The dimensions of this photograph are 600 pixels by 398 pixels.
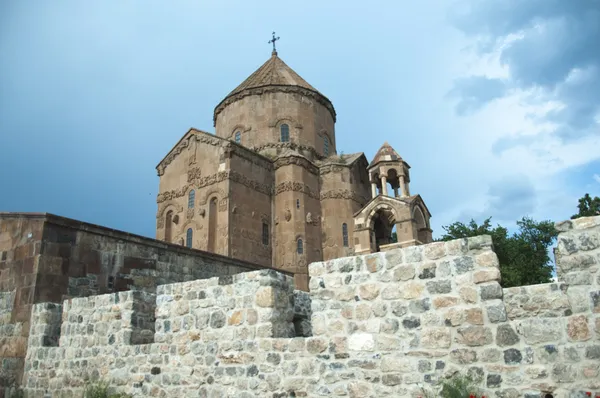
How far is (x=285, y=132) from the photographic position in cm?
2828

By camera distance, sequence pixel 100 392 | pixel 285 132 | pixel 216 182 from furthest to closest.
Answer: pixel 285 132
pixel 216 182
pixel 100 392

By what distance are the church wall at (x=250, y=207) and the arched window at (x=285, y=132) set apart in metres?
3.01

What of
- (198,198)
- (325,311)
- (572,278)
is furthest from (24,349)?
(198,198)

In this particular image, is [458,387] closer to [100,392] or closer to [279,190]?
[100,392]

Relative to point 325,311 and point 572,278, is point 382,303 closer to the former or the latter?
point 325,311

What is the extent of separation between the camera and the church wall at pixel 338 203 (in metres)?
25.4

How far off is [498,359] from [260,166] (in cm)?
2105

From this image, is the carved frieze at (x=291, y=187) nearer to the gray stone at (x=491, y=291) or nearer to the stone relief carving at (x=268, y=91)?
the stone relief carving at (x=268, y=91)

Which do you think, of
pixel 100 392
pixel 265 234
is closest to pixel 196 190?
pixel 265 234

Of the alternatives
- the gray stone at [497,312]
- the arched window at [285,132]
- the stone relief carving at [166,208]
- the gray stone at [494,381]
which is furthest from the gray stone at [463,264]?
the arched window at [285,132]

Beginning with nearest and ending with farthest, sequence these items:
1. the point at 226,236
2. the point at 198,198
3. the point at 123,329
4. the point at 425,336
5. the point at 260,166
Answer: the point at 425,336, the point at 123,329, the point at 226,236, the point at 198,198, the point at 260,166

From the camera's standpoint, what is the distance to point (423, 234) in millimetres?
22219

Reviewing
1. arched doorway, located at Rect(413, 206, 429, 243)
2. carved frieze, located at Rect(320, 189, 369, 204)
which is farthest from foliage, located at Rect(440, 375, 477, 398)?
carved frieze, located at Rect(320, 189, 369, 204)

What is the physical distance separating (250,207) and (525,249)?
1714cm
